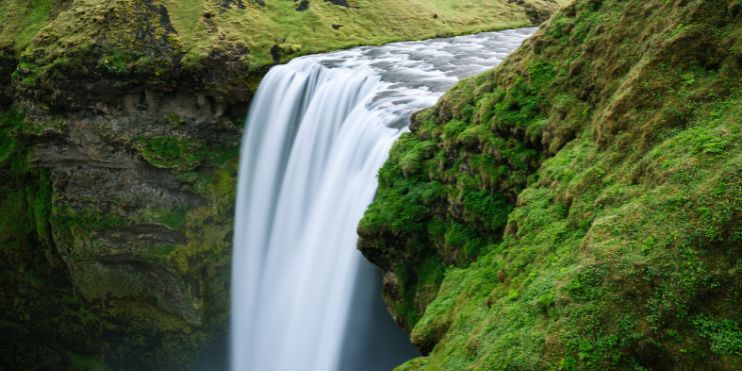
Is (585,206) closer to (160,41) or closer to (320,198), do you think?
(320,198)

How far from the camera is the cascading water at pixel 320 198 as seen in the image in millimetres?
15062

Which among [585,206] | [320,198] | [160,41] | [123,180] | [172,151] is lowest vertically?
[123,180]

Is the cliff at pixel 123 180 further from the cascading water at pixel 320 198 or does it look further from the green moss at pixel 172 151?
the cascading water at pixel 320 198

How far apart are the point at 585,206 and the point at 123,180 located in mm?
23050

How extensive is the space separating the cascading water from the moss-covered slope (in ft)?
6.77

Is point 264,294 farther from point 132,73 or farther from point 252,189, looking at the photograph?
point 132,73

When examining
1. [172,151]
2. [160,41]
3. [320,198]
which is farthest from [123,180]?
[320,198]

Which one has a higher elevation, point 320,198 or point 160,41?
point 160,41

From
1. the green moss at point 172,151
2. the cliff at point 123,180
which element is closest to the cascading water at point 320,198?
the cliff at point 123,180

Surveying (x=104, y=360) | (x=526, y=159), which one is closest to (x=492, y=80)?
(x=526, y=159)

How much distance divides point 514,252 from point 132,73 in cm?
2132

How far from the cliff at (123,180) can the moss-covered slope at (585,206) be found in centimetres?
1495

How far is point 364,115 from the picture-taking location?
1783cm

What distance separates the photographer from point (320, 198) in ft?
58.3
